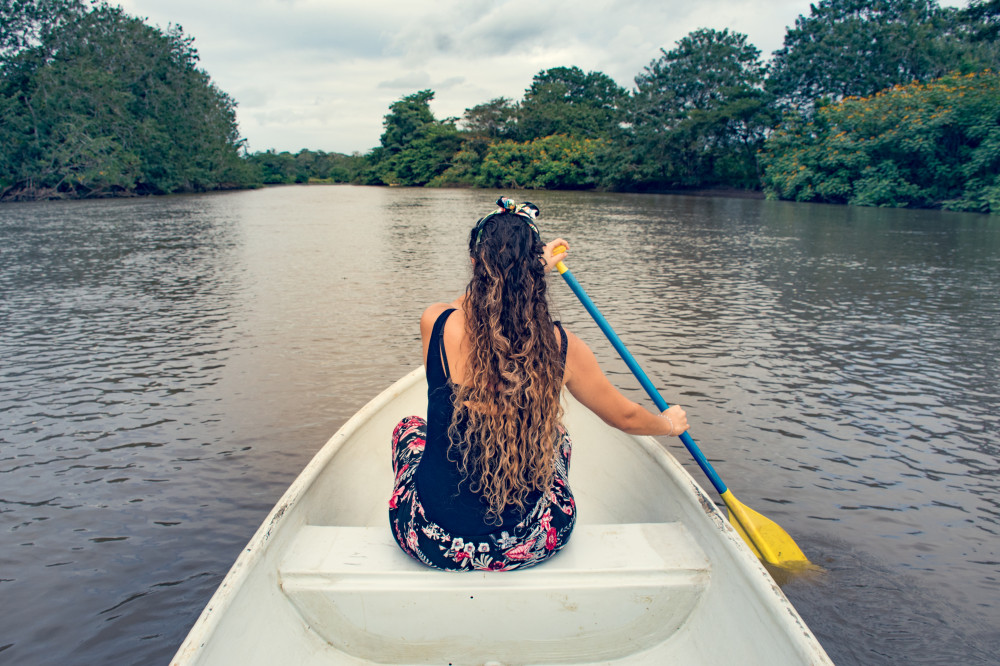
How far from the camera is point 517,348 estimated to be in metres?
1.72

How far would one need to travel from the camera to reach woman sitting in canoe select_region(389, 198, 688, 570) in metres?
1.70

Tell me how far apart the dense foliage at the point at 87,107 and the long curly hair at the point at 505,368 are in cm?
3114

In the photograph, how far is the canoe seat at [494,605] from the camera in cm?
185

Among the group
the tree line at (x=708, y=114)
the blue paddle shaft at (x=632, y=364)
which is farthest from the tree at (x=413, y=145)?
the blue paddle shaft at (x=632, y=364)

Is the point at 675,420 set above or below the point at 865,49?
below

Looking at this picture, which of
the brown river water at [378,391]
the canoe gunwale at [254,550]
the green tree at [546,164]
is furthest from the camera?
the green tree at [546,164]

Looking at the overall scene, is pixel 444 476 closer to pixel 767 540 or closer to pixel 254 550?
pixel 254 550

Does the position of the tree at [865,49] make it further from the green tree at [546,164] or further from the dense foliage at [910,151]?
the green tree at [546,164]

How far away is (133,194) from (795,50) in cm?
3272

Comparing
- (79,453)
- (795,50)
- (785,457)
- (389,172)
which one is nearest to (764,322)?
(785,457)

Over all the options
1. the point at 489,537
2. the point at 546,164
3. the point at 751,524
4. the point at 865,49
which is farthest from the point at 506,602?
the point at 546,164

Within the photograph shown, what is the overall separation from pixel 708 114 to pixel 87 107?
2836 centimetres

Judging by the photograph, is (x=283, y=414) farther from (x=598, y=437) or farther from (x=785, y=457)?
(x=785, y=457)

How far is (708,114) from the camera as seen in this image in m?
30.9
